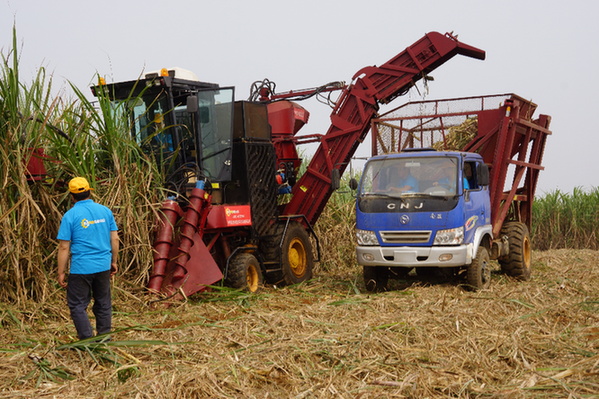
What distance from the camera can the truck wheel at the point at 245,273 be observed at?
32.2 ft

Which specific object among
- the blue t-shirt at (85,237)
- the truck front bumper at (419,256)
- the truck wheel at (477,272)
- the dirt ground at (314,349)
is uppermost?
the blue t-shirt at (85,237)

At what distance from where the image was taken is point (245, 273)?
9875 millimetres

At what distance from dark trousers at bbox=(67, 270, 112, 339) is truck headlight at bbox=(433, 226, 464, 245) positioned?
4725 mm

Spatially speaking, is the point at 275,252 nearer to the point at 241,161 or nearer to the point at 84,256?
the point at 241,161

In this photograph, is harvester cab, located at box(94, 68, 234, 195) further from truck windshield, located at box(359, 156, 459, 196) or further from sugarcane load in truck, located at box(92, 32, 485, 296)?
truck windshield, located at box(359, 156, 459, 196)

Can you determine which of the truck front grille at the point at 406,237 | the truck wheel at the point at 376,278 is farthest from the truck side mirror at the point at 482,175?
the truck wheel at the point at 376,278

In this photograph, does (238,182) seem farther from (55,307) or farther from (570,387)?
(570,387)

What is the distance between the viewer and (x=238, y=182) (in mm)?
10688

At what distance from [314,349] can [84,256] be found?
7.42 feet

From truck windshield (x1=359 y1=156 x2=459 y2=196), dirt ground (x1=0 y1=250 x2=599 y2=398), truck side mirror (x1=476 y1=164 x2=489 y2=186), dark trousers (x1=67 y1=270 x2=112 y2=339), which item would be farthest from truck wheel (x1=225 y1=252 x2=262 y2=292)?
truck side mirror (x1=476 y1=164 x2=489 y2=186)

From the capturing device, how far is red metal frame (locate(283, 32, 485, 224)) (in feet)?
39.6

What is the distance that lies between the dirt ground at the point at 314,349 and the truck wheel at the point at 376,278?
4.03 ft

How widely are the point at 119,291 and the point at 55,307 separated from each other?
841 millimetres

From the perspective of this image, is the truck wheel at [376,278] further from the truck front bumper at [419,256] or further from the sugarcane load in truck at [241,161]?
the sugarcane load in truck at [241,161]
